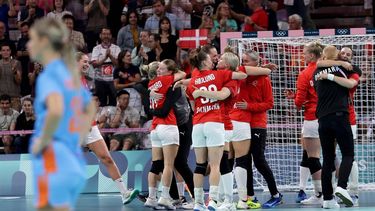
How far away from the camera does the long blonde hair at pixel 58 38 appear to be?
242 inches

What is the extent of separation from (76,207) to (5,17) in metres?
8.31

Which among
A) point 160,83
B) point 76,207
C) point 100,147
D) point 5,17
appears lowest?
point 76,207

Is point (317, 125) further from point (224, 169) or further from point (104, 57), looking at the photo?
point (104, 57)

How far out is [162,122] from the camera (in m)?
11.9

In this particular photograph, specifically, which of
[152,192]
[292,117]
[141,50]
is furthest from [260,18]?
[152,192]

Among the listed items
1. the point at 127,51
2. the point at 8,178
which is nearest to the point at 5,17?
the point at 127,51

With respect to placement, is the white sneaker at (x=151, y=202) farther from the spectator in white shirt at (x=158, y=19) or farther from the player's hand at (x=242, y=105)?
the spectator in white shirt at (x=158, y=19)

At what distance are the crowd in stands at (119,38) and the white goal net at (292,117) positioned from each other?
1.71 metres

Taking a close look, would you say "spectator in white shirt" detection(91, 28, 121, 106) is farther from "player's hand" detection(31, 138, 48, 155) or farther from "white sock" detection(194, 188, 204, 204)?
"player's hand" detection(31, 138, 48, 155)

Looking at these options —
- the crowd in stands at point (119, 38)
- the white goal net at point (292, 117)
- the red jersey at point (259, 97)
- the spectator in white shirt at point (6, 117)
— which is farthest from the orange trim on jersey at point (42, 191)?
the spectator in white shirt at point (6, 117)

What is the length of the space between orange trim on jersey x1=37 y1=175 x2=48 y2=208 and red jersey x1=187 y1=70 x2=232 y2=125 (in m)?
4.86

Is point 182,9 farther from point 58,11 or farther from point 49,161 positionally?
point 49,161

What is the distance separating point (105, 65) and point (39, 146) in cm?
1179

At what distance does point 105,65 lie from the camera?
58.3ft
